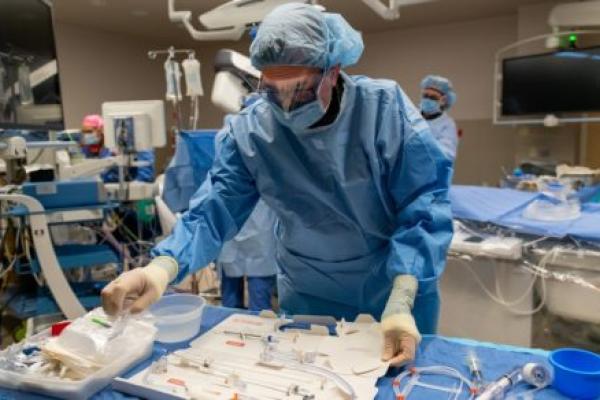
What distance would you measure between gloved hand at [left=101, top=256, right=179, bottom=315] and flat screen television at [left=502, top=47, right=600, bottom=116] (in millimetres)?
4127

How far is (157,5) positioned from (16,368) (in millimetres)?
4412

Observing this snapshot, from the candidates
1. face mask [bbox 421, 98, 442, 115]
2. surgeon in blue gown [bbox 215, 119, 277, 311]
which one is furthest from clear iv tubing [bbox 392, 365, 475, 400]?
face mask [bbox 421, 98, 442, 115]

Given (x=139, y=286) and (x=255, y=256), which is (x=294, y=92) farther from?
(x=255, y=256)

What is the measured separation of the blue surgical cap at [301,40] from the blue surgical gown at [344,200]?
0.09 m

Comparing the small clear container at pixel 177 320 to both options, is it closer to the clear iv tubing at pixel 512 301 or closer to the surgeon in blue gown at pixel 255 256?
the surgeon in blue gown at pixel 255 256

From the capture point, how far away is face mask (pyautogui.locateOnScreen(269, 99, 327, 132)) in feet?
3.49

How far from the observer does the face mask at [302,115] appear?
3.49 feet

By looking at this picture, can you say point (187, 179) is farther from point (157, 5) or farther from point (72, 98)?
point (72, 98)

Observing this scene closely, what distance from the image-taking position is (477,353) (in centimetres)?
95

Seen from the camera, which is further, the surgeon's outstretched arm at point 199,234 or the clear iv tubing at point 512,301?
the clear iv tubing at point 512,301

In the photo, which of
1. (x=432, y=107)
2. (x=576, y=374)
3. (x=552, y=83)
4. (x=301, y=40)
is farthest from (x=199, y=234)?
(x=552, y=83)

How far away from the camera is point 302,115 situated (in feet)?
3.53

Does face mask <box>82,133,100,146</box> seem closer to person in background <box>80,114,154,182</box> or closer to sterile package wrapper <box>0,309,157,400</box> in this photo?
person in background <box>80,114,154,182</box>

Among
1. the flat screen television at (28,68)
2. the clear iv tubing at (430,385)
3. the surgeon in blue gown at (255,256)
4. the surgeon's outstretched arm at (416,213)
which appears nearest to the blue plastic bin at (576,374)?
the clear iv tubing at (430,385)
